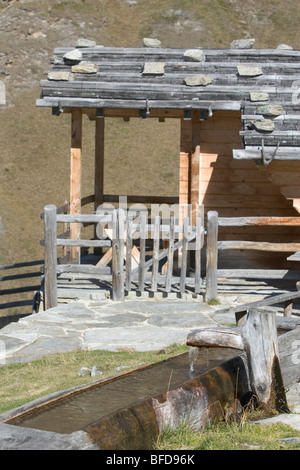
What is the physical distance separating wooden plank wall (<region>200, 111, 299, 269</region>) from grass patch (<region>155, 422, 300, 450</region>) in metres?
8.83

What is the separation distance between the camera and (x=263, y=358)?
562 cm

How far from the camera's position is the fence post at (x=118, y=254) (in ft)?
37.3

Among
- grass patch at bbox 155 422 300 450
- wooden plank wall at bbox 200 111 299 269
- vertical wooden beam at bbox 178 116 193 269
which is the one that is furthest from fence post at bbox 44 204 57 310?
grass patch at bbox 155 422 300 450

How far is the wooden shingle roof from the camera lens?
42.0 feet

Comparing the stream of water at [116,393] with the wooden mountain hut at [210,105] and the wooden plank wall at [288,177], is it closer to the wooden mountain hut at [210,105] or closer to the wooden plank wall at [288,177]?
the wooden plank wall at [288,177]

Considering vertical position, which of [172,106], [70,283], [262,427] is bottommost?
[70,283]

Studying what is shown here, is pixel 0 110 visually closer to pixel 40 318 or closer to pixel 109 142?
pixel 109 142

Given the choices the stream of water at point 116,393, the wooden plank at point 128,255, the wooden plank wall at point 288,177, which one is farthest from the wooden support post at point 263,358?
the wooden plank wall at point 288,177

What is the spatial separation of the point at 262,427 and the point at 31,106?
52494 millimetres

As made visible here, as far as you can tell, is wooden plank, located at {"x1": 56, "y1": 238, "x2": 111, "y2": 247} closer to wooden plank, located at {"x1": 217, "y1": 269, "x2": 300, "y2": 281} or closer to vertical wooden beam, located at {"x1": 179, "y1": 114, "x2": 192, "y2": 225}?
wooden plank, located at {"x1": 217, "y1": 269, "x2": 300, "y2": 281}

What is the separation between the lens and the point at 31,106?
182 ft

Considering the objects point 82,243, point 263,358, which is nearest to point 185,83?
point 82,243

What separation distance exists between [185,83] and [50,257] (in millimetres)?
4309

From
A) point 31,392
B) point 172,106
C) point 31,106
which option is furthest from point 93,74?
point 31,106
